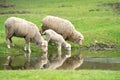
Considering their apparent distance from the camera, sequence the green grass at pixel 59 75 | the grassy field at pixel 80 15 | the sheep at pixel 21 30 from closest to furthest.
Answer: the green grass at pixel 59 75, the sheep at pixel 21 30, the grassy field at pixel 80 15

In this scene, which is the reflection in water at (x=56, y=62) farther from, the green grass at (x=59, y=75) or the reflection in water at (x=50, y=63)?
the green grass at (x=59, y=75)

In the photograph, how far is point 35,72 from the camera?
2689cm

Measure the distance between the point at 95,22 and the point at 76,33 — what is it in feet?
22.9

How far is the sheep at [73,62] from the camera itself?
31.4 metres

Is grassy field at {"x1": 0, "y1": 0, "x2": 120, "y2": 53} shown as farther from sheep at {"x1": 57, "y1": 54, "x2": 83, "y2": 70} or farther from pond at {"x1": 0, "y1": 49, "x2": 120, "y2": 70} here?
sheep at {"x1": 57, "y1": 54, "x2": 83, "y2": 70}

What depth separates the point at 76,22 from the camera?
50.0 meters

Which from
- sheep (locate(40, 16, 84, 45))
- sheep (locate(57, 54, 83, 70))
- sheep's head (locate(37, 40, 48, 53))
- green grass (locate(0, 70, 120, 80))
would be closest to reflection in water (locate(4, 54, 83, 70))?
sheep (locate(57, 54, 83, 70))

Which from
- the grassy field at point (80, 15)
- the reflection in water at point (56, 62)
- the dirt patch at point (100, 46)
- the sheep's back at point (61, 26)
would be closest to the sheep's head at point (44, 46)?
the grassy field at point (80, 15)

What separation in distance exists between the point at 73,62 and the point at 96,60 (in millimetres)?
2211

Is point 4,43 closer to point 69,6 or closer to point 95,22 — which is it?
point 95,22

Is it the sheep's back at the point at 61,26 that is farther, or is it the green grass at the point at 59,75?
the sheep's back at the point at 61,26

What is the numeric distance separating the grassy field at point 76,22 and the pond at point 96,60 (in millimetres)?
324

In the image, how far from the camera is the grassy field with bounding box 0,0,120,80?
85.6 ft

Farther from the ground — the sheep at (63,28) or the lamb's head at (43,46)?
the sheep at (63,28)
